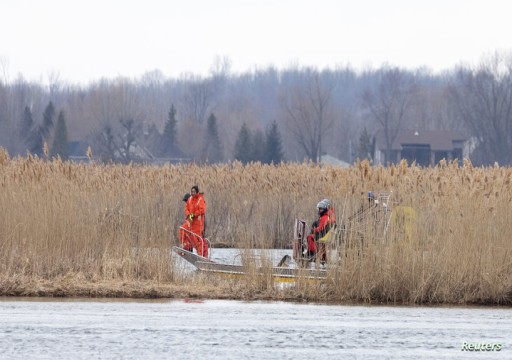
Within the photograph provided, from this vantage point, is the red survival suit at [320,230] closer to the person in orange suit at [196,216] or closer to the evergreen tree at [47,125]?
the person in orange suit at [196,216]

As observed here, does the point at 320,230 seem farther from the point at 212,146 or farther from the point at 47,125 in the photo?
the point at 212,146

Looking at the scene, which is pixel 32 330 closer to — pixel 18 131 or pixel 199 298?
pixel 199 298

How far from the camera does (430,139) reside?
350 feet

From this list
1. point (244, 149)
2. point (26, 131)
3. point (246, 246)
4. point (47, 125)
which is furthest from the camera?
point (26, 131)

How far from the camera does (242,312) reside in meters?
16.8

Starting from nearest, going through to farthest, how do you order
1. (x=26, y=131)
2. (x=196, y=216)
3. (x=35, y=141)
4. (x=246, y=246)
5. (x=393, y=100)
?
(x=246, y=246) → (x=196, y=216) → (x=35, y=141) → (x=26, y=131) → (x=393, y=100)

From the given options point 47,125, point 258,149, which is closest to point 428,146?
point 258,149

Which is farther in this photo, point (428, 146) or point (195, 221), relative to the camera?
point (428, 146)

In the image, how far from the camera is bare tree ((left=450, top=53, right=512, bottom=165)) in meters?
97.3

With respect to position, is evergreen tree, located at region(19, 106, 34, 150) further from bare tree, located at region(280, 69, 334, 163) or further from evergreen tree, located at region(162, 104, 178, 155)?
bare tree, located at region(280, 69, 334, 163)

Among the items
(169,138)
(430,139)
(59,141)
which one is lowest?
(59,141)

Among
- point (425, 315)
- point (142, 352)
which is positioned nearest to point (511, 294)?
point (425, 315)

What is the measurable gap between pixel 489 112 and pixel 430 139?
7.10 meters

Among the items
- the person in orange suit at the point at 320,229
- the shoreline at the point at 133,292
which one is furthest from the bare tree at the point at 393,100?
the shoreline at the point at 133,292
